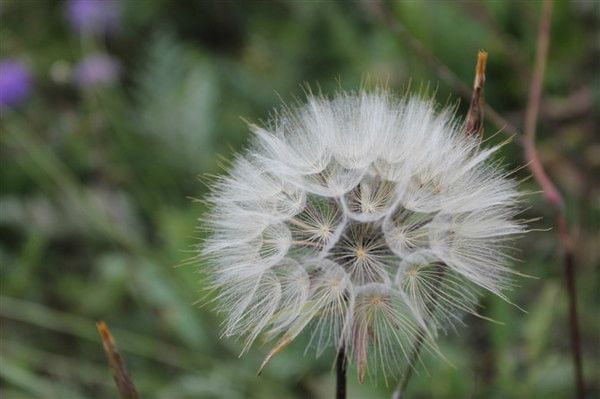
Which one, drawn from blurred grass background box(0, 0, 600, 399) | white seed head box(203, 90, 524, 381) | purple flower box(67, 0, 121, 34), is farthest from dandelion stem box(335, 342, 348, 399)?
purple flower box(67, 0, 121, 34)

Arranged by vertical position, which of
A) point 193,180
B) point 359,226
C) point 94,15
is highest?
point 94,15

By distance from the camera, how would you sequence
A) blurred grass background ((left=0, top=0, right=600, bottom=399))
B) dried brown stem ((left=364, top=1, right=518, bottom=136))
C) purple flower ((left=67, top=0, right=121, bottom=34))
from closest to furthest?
1. dried brown stem ((left=364, top=1, right=518, bottom=136))
2. blurred grass background ((left=0, top=0, right=600, bottom=399))
3. purple flower ((left=67, top=0, right=121, bottom=34))

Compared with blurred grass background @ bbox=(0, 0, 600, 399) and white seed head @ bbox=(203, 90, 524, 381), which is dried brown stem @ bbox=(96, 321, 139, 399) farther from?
blurred grass background @ bbox=(0, 0, 600, 399)

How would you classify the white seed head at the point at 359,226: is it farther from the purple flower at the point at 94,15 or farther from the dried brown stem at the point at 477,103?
the purple flower at the point at 94,15

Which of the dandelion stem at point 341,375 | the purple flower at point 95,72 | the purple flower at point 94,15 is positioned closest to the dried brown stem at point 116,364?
the dandelion stem at point 341,375

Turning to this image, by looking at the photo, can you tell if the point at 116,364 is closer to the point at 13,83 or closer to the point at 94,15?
the point at 13,83

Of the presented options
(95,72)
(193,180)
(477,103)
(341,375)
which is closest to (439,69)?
(477,103)
